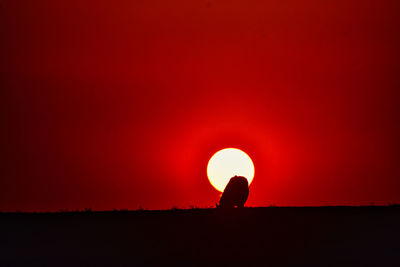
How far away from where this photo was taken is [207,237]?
9.80 m

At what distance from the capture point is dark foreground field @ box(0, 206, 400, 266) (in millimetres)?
8445

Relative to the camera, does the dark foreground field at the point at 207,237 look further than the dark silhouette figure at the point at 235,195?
No

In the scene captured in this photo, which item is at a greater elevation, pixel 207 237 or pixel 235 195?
pixel 235 195

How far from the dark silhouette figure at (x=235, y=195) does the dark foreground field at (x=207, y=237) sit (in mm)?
1740

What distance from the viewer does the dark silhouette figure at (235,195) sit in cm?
1396

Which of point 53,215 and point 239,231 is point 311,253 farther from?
point 53,215

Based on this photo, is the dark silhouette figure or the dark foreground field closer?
the dark foreground field

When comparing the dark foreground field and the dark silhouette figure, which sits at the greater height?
the dark silhouette figure

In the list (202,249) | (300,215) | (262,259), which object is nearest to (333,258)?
(262,259)

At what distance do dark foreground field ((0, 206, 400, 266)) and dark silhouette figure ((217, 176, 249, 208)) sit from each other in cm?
174

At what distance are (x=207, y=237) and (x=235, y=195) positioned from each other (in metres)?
4.30

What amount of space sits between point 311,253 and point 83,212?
19.8 ft

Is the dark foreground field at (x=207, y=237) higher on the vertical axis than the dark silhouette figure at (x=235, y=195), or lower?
lower

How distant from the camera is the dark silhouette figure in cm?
1396
